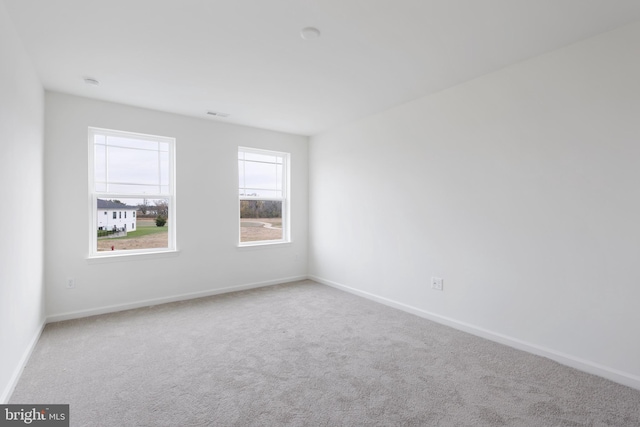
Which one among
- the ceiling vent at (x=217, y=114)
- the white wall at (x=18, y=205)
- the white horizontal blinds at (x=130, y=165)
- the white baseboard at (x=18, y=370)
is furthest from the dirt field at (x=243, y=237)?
the ceiling vent at (x=217, y=114)

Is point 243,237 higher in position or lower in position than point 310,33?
lower

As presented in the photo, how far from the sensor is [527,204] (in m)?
2.76

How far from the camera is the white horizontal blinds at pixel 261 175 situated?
4902 mm

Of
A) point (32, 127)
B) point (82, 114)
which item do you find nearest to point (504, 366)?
point (32, 127)

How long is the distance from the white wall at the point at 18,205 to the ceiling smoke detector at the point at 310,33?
1858 millimetres

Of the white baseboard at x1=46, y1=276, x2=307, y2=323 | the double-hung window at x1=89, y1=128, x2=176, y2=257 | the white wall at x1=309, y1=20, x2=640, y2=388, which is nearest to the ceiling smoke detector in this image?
the white wall at x1=309, y1=20, x2=640, y2=388

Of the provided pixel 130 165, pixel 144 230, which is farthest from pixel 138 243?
pixel 130 165

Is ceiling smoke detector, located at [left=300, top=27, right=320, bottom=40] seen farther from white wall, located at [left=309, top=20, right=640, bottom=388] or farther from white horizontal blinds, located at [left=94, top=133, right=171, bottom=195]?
white horizontal blinds, located at [left=94, top=133, right=171, bottom=195]

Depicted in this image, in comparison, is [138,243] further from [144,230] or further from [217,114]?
[217,114]

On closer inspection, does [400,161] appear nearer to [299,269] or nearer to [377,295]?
[377,295]

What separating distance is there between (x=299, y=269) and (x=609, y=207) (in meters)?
4.06

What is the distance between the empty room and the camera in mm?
2076

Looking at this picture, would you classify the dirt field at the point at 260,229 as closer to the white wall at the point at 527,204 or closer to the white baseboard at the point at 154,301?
the white baseboard at the point at 154,301

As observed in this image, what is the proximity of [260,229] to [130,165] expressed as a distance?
1.99 metres
